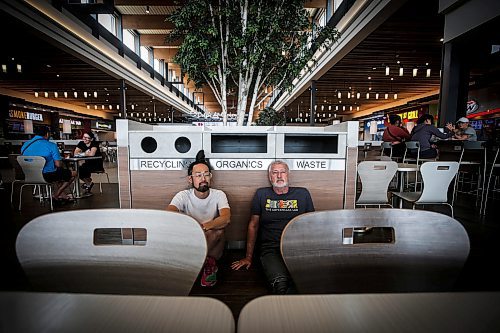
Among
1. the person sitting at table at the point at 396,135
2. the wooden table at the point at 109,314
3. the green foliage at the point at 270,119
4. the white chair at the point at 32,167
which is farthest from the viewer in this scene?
the person sitting at table at the point at 396,135

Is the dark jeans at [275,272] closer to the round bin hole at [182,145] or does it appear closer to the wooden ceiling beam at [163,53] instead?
the round bin hole at [182,145]

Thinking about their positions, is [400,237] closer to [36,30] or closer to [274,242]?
[274,242]

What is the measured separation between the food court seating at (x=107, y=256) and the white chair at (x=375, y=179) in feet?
8.39

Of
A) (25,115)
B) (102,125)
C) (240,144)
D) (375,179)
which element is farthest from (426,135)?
(102,125)

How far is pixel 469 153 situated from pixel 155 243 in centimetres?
637

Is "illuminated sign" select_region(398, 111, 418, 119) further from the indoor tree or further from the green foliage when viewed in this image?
the green foliage

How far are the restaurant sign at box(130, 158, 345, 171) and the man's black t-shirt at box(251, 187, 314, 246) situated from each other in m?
0.41

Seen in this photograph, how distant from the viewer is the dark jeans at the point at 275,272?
1.66 meters

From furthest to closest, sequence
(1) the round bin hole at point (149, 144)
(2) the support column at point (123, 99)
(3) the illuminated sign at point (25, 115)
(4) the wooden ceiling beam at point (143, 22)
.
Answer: (3) the illuminated sign at point (25, 115) < (4) the wooden ceiling beam at point (143, 22) < (2) the support column at point (123, 99) < (1) the round bin hole at point (149, 144)

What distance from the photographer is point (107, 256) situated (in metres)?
0.76

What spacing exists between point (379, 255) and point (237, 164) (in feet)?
5.85

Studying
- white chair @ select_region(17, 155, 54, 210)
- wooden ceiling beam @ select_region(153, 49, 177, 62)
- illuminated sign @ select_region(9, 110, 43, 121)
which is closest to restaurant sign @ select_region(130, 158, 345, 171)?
white chair @ select_region(17, 155, 54, 210)

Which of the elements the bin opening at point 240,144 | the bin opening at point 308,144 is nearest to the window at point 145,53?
the bin opening at point 240,144

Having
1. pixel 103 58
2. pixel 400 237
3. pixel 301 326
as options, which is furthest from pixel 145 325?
pixel 103 58
